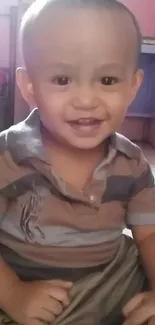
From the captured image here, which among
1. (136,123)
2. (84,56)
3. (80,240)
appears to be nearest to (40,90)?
(84,56)

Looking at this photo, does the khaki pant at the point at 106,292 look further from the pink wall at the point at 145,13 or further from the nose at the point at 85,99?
the pink wall at the point at 145,13

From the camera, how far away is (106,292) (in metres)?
0.72

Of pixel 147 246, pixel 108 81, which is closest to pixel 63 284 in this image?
pixel 147 246

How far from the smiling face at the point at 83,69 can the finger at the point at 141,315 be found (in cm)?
20

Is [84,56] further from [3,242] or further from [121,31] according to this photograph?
[3,242]

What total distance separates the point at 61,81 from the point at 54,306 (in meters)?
0.25

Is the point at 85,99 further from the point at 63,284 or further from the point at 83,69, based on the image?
the point at 63,284

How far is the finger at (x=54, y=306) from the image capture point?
0.66 m

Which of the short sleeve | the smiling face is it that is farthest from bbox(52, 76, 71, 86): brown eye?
the short sleeve

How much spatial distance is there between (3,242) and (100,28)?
285mm

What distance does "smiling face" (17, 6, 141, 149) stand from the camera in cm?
65

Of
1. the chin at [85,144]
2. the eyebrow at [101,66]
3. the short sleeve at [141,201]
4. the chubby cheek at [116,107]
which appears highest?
the eyebrow at [101,66]

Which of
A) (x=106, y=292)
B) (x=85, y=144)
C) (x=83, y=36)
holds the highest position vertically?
(x=83, y=36)

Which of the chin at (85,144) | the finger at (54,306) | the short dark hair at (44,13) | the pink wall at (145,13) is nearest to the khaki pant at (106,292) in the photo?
the finger at (54,306)
